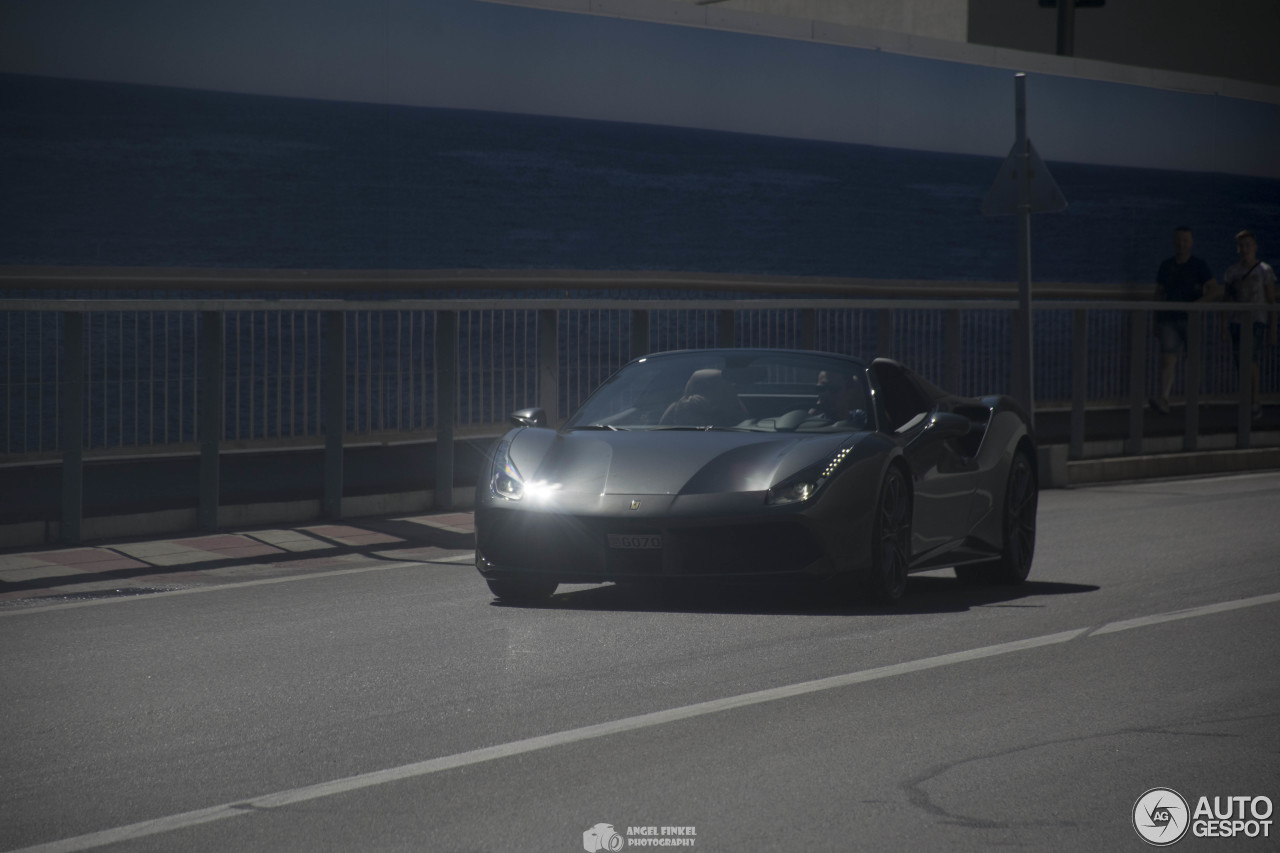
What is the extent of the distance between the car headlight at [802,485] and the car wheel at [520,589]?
4.13 ft

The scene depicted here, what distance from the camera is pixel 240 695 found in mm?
6688

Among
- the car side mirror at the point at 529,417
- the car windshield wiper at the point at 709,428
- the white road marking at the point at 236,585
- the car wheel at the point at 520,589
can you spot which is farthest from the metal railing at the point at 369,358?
the car windshield wiper at the point at 709,428

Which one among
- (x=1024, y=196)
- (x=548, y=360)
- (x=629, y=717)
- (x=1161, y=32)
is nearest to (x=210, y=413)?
(x=548, y=360)

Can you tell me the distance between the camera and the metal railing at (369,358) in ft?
37.1

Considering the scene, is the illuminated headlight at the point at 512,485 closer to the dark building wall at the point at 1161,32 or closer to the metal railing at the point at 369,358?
the metal railing at the point at 369,358

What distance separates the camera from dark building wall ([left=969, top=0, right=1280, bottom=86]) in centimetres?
3328

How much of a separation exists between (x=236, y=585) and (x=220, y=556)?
1075 millimetres

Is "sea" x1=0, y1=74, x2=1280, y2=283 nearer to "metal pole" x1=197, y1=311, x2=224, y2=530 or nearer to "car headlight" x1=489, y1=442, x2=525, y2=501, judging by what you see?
"metal pole" x1=197, y1=311, x2=224, y2=530

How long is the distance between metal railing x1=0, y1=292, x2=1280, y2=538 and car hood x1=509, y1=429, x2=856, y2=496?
3.74 m

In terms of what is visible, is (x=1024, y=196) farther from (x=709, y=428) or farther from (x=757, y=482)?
(x=757, y=482)

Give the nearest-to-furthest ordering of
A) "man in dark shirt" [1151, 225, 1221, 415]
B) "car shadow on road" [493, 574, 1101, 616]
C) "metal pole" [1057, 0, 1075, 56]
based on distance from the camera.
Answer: "car shadow on road" [493, 574, 1101, 616] < "man in dark shirt" [1151, 225, 1221, 415] < "metal pole" [1057, 0, 1075, 56]

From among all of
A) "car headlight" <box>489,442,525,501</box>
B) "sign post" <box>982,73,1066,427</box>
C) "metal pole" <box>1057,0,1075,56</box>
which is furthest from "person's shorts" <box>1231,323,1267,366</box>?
"car headlight" <box>489,442,525,501</box>

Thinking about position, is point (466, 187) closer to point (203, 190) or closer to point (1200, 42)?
point (203, 190)

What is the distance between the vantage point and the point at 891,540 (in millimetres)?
8820
